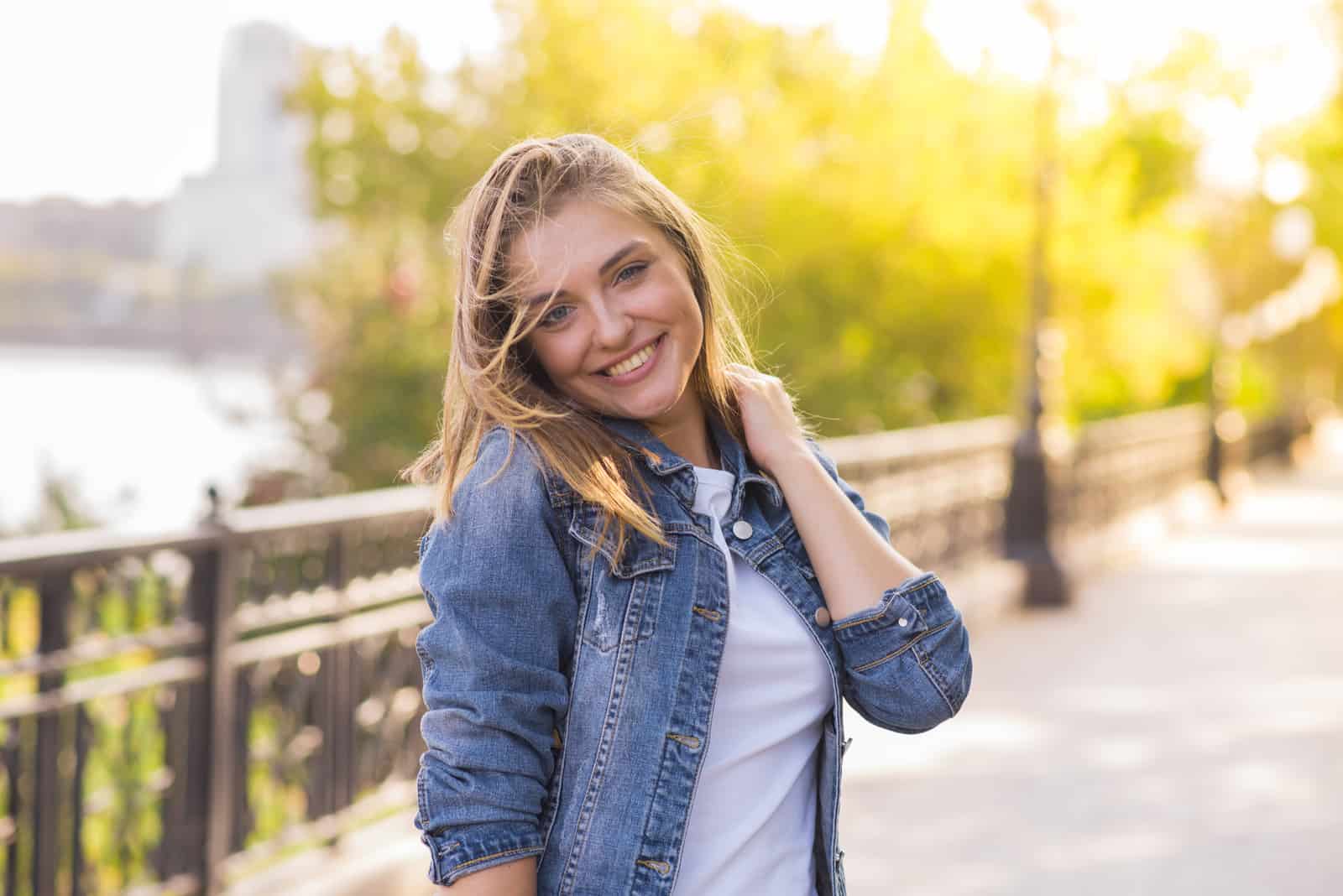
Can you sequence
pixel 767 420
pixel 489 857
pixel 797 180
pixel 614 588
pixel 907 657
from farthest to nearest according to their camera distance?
pixel 797 180 → pixel 767 420 → pixel 907 657 → pixel 614 588 → pixel 489 857

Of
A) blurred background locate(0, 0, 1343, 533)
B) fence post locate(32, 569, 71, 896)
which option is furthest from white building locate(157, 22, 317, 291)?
fence post locate(32, 569, 71, 896)

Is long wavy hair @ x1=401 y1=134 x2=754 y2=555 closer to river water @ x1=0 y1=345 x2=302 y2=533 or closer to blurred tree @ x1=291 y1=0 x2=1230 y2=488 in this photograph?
river water @ x1=0 y1=345 x2=302 y2=533

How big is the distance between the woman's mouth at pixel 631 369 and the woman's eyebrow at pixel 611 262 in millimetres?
107

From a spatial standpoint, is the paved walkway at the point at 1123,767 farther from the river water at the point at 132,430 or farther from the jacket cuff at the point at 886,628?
the jacket cuff at the point at 886,628

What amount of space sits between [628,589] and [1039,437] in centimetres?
1067

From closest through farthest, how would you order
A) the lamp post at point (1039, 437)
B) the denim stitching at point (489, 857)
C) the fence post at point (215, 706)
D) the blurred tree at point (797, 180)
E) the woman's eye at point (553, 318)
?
1. the denim stitching at point (489, 857)
2. the woman's eye at point (553, 318)
3. the fence post at point (215, 706)
4. the lamp post at point (1039, 437)
5. the blurred tree at point (797, 180)

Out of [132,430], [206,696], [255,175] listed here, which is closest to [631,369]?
[206,696]

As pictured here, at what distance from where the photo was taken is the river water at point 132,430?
8703 mm

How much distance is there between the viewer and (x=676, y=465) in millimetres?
1824

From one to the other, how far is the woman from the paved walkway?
3.60 metres

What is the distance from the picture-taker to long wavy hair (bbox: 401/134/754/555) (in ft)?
5.57

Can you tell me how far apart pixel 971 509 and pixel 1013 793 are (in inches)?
192

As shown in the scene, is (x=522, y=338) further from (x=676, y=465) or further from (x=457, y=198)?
(x=457, y=198)

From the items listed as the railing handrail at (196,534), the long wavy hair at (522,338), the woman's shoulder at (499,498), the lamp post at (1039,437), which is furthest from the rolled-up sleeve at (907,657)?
the lamp post at (1039,437)
